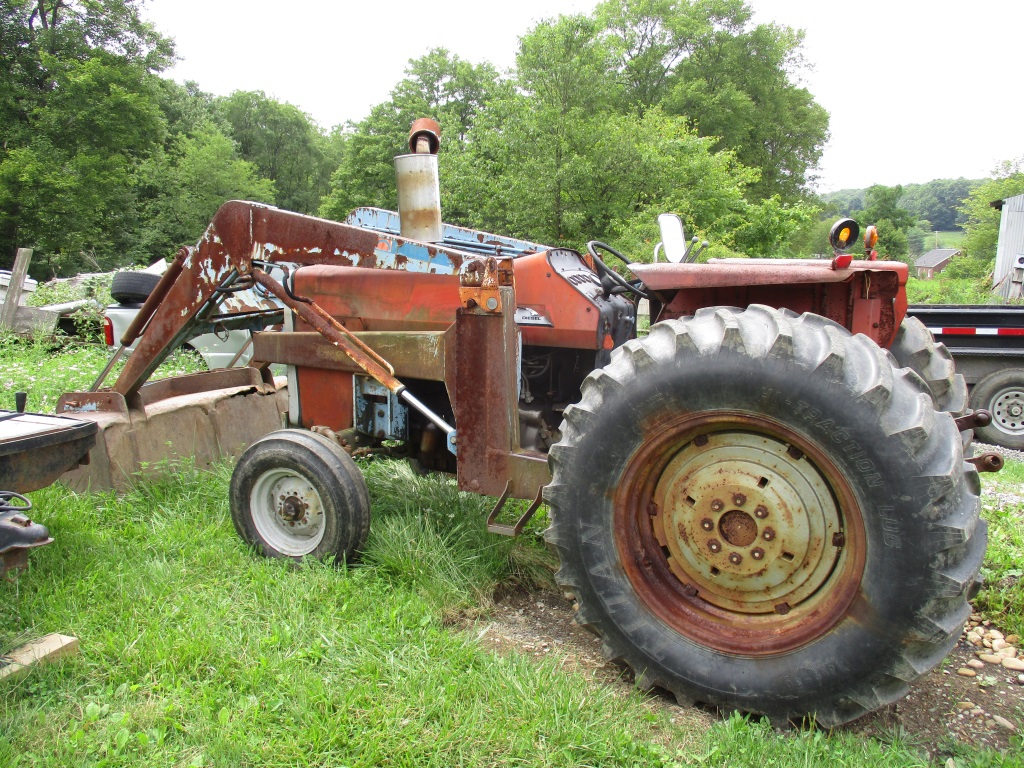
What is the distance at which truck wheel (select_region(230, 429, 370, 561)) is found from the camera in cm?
325

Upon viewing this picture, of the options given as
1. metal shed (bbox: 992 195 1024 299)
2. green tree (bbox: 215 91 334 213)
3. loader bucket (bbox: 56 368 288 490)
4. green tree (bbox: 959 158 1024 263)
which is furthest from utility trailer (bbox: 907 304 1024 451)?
green tree (bbox: 215 91 334 213)

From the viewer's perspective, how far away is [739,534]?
2.45m

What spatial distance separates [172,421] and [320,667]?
2.44 m

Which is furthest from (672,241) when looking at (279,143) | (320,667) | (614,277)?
(279,143)

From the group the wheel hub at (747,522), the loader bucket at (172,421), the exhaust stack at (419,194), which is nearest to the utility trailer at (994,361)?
the exhaust stack at (419,194)

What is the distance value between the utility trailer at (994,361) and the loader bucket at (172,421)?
24.3 ft

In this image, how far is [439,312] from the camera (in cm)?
350

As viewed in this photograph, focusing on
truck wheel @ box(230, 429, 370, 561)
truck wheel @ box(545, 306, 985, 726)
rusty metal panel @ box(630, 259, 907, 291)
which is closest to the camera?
truck wheel @ box(545, 306, 985, 726)

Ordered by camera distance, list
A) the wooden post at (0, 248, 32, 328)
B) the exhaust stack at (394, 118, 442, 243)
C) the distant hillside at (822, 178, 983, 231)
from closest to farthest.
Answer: the exhaust stack at (394, 118, 442, 243)
the wooden post at (0, 248, 32, 328)
the distant hillside at (822, 178, 983, 231)

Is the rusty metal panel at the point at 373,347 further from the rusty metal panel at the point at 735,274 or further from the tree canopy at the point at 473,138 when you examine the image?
the tree canopy at the point at 473,138

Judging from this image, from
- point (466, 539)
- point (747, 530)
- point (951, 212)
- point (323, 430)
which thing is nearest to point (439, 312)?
point (323, 430)

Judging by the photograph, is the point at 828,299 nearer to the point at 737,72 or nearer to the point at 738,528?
the point at 738,528

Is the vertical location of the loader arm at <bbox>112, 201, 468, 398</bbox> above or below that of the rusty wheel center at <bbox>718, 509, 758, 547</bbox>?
above

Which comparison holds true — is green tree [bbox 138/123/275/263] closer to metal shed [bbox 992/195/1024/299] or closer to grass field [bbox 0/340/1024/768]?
metal shed [bbox 992/195/1024/299]
